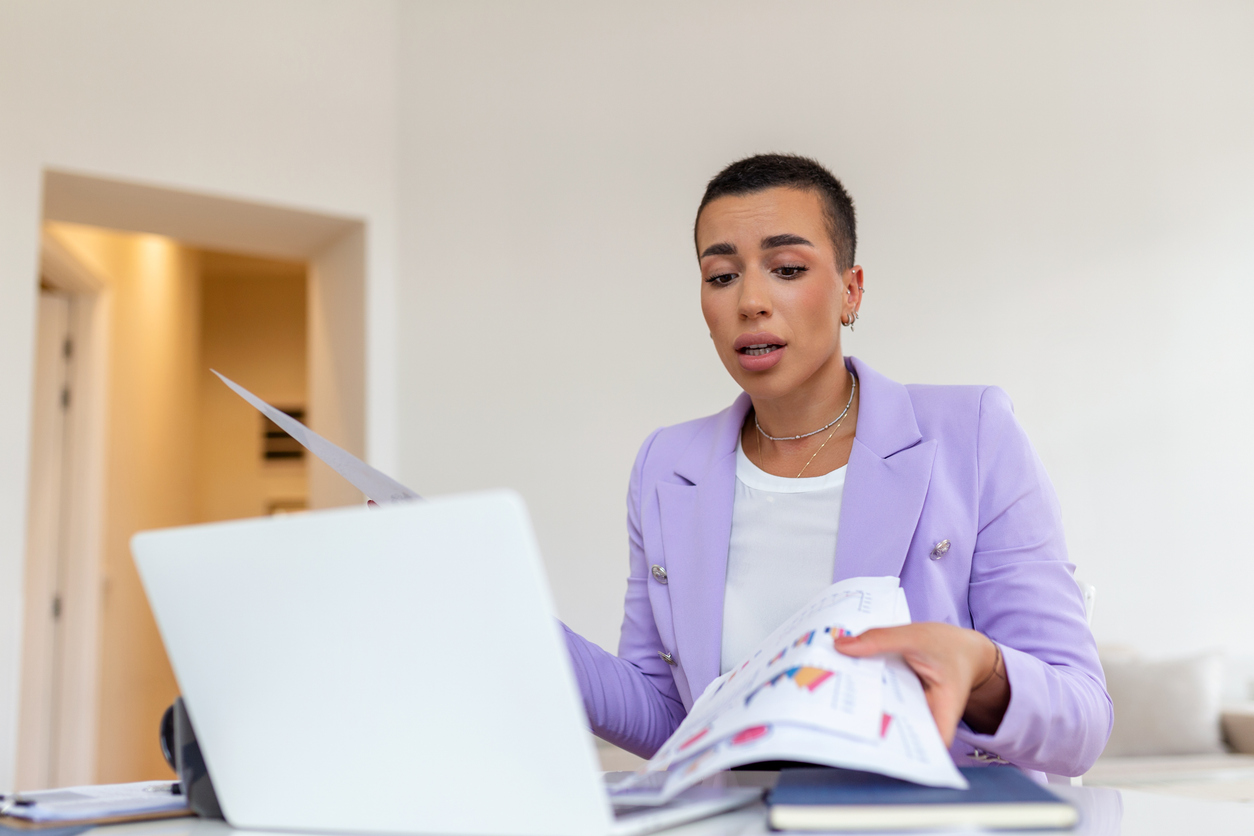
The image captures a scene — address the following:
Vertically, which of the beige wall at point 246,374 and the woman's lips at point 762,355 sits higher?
the beige wall at point 246,374

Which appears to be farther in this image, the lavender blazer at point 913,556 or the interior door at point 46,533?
the interior door at point 46,533

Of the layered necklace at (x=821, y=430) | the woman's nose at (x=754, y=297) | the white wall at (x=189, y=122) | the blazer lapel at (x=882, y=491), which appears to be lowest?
the blazer lapel at (x=882, y=491)

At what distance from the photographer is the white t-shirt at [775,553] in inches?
50.1

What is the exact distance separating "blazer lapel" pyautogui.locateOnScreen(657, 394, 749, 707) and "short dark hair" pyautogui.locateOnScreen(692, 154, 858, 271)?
10.9 inches

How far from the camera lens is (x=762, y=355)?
50.9 inches

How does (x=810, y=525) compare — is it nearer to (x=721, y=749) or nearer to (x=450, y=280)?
(x=721, y=749)

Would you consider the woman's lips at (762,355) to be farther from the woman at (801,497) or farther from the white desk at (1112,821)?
the white desk at (1112,821)

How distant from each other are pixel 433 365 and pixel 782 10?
5.74ft

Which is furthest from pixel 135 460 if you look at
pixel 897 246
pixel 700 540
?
pixel 700 540

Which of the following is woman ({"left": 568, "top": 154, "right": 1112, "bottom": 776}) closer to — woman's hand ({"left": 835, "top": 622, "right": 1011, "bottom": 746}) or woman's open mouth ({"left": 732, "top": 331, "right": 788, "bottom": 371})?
woman's open mouth ({"left": 732, "top": 331, "right": 788, "bottom": 371})

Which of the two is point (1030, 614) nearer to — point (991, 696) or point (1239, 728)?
point (991, 696)

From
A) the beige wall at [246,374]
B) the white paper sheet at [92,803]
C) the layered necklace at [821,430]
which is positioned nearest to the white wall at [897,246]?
the layered necklace at [821,430]

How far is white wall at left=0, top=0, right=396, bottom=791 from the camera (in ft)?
9.63

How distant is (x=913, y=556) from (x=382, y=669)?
2.45 ft
